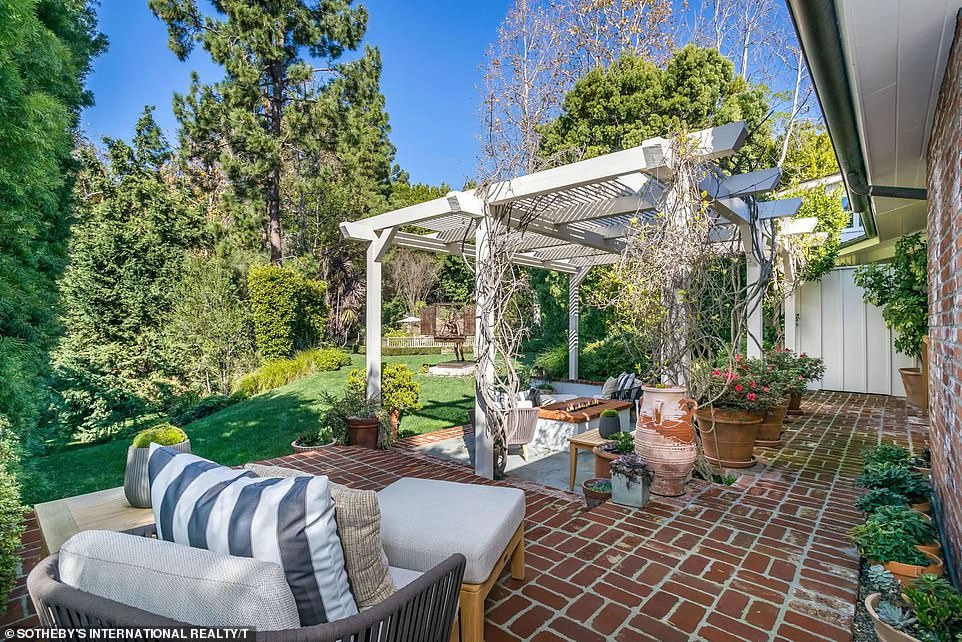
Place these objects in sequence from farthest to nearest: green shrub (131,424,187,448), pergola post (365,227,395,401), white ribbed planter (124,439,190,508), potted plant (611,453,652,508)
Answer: pergola post (365,227,395,401) → potted plant (611,453,652,508) → green shrub (131,424,187,448) → white ribbed planter (124,439,190,508)

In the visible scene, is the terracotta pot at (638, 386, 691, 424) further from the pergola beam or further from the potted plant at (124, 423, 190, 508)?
the potted plant at (124, 423, 190, 508)

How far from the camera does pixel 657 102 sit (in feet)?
35.1

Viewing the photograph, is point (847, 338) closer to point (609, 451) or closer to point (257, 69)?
point (609, 451)

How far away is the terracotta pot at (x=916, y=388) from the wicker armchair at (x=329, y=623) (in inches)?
336

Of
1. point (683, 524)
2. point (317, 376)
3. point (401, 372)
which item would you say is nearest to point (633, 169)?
point (683, 524)

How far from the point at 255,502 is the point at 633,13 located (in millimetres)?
14547

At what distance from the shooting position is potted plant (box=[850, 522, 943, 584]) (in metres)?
2.29

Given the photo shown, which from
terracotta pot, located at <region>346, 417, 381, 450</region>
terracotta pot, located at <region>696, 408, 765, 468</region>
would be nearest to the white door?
terracotta pot, located at <region>696, 408, 765, 468</region>

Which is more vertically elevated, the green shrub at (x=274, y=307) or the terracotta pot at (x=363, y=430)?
the green shrub at (x=274, y=307)

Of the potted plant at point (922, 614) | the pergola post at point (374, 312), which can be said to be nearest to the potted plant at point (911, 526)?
the potted plant at point (922, 614)

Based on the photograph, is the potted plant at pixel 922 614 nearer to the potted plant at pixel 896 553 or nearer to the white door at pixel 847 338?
the potted plant at pixel 896 553

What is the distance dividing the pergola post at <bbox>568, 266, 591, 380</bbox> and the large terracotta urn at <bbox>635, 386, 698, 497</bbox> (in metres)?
6.07

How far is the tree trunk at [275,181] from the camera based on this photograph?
601 inches

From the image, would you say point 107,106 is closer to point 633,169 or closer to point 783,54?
point 633,169
